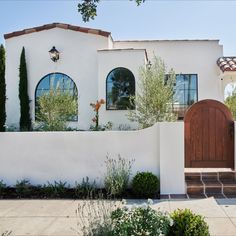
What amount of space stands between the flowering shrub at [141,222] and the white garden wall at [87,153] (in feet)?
13.6

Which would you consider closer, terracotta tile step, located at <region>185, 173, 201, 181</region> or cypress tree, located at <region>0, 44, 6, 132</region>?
terracotta tile step, located at <region>185, 173, 201, 181</region>

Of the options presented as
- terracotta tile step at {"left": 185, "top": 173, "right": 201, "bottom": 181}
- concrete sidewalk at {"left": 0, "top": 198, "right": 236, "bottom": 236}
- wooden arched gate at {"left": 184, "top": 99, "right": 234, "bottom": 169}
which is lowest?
concrete sidewalk at {"left": 0, "top": 198, "right": 236, "bottom": 236}

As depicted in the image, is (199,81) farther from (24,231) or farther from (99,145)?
(24,231)

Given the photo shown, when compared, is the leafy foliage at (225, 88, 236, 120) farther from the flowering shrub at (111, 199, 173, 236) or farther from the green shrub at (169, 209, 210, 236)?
the flowering shrub at (111, 199, 173, 236)

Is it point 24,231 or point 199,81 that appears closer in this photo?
point 24,231

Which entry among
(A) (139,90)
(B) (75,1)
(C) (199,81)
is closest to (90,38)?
(A) (139,90)

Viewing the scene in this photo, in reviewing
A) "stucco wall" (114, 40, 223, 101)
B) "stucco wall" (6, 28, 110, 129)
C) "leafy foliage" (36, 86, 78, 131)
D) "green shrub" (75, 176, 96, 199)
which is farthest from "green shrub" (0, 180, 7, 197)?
"stucco wall" (114, 40, 223, 101)

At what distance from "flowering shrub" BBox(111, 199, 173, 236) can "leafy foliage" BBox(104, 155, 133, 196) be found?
3.49m

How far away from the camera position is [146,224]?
14.3ft

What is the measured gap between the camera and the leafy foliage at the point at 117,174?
8.28m

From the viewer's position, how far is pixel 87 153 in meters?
9.05

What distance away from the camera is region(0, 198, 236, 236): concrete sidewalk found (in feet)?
19.1

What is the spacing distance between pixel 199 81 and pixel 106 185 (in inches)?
336

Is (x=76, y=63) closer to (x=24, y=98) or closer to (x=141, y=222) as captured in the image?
(x=24, y=98)
